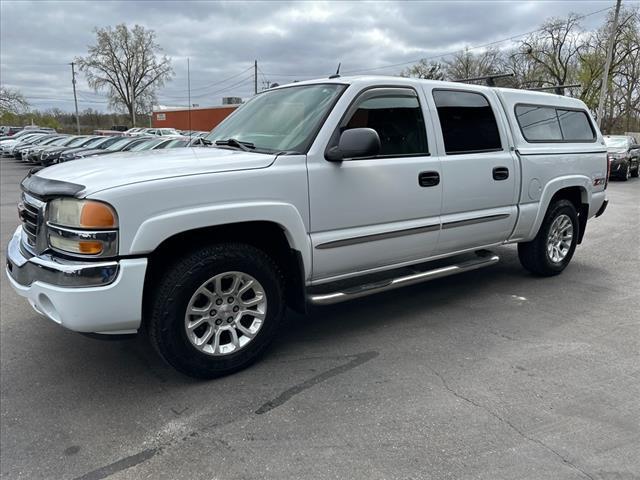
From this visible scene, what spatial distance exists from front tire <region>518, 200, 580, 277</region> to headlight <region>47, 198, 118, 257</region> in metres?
4.41

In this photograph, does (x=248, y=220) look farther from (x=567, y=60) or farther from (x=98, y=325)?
(x=567, y=60)

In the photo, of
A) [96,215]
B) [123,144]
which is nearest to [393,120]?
[96,215]

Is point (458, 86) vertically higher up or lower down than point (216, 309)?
higher up

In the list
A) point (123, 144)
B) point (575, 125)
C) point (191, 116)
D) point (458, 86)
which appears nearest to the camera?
point (458, 86)

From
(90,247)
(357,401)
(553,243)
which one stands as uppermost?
(90,247)

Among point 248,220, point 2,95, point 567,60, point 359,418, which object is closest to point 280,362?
point 359,418

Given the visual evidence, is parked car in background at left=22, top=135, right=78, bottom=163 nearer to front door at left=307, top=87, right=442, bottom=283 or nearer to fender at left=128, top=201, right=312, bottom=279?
front door at left=307, top=87, right=442, bottom=283

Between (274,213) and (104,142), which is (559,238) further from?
(104,142)

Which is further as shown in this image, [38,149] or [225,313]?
[38,149]

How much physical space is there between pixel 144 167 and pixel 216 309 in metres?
1.00

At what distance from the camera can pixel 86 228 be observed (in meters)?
2.72

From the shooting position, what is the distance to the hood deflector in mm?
2779

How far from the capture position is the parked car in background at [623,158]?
18.1 m

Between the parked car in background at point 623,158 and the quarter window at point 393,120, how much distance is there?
16291 mm
